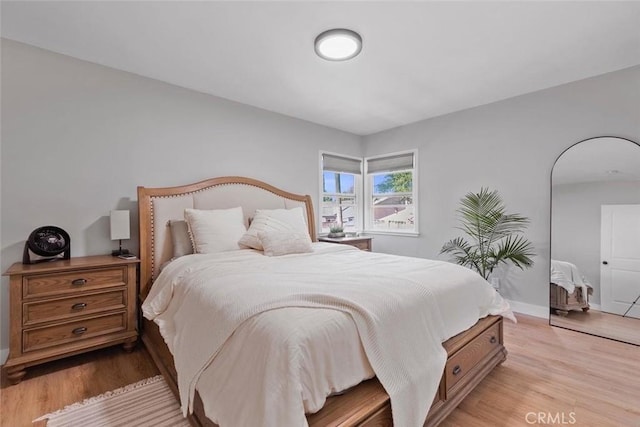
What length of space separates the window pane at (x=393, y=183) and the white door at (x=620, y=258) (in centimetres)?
219

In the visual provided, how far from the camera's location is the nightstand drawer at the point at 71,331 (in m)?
2.01

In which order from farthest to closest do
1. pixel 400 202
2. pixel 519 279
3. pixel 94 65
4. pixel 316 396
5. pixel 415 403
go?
pixel 400 202 → pixel 519 279 → pixel 94 65 → pixel 415 403 → pixel 316 396

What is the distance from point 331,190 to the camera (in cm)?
466

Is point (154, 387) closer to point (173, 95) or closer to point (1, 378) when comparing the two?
point (1, 378)

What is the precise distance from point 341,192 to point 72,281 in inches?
138

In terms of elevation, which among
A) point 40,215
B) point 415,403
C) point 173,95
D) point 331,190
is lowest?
point 415,403

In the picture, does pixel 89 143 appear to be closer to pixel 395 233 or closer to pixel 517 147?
pixel 395 233

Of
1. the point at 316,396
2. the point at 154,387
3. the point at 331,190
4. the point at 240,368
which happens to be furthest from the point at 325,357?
the point at 331,190

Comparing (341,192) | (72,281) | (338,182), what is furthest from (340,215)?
(72,281)

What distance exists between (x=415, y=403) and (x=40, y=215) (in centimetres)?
295

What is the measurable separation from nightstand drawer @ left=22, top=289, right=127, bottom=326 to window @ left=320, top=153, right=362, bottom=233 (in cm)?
269

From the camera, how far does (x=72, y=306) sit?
215 cm

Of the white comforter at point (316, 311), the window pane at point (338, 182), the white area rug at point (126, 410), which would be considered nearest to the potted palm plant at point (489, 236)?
the white comforter at point (316, 311)

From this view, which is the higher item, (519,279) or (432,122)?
(432,122)
